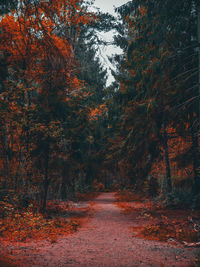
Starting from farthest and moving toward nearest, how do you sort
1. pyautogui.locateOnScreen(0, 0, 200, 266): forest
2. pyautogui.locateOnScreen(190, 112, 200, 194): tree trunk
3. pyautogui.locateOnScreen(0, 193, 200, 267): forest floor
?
pyautogui.locateOnScreen(190, 112, 200, 194): tree trunk
pyautogui.locateOnScreen(0, 0, 200, 266): forest
pyautogui.locateOnScreen(0, 193, 200, 267): forest floor

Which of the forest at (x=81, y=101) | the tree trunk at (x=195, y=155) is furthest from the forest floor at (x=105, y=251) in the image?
the tree trunk at (x=195, y=155)

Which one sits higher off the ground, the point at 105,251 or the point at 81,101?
the point at 81,101

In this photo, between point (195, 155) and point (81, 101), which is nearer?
point (195, 155)

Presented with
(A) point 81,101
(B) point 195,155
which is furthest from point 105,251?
(A) point 81,101

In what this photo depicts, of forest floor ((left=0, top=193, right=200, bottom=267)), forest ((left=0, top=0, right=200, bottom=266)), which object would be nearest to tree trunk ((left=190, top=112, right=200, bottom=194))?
forest ((left=0, top=0, right=200, bottom=266))

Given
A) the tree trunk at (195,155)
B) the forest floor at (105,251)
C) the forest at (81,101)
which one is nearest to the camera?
the forest floor at (105,251)

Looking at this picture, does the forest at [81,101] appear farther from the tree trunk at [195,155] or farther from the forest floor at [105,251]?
the forest floor at [105,251]

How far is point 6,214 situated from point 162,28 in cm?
871

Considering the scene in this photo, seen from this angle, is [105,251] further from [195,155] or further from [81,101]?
Answer: [81,101]

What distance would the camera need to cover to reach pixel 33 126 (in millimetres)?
10109

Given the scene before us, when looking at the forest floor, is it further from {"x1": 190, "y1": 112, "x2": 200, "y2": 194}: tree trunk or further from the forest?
{"x1": 190, "y1": 112, "x2": 200, "y2": 194}: tree trunk

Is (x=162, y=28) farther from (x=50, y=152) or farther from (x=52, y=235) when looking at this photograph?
(x=52, y=235)

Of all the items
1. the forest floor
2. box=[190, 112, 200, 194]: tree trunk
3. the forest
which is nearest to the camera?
the forest floor

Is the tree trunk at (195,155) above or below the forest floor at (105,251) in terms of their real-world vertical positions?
above
